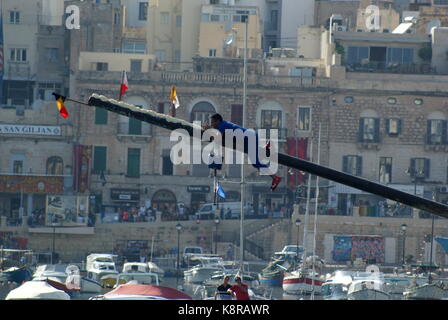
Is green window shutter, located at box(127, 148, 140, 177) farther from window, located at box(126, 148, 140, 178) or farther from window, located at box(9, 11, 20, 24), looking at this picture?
window, located at box(9, 11, 20, 24)

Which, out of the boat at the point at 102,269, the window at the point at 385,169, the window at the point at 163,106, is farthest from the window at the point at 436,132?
the boat at the point at 102,269

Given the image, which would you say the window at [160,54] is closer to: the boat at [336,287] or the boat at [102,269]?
the boat at [102,269]

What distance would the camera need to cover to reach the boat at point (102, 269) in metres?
49.6

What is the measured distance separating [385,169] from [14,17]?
63.6ft

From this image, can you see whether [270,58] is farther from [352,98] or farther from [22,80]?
[22,80]

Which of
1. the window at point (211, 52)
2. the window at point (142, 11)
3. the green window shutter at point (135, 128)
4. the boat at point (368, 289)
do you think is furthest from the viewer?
the window at point (142, 11)

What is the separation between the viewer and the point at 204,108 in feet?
214

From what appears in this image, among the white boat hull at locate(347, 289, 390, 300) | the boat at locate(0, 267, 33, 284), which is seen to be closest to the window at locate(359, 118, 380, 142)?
the boat at locate(0, 267, 33, 284)

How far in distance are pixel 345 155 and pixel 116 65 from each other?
11655mm

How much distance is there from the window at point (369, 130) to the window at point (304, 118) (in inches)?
96.8

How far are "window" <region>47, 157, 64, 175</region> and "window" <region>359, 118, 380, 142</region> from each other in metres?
14.1
